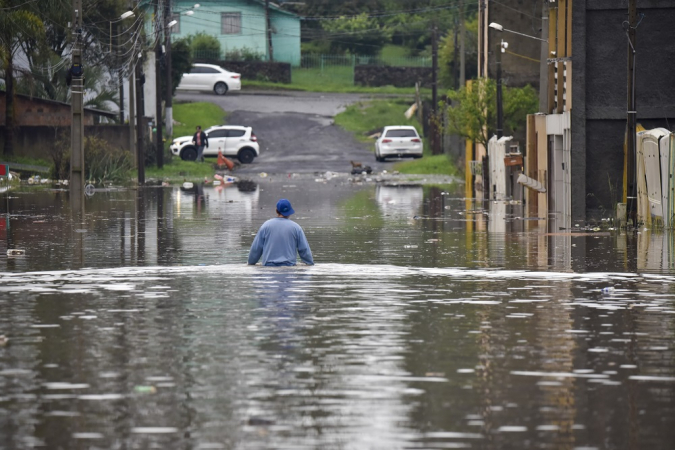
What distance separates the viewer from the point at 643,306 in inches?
603

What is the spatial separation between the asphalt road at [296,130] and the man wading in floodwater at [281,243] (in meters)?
45.0

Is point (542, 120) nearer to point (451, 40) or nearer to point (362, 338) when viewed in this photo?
point (362, 338)

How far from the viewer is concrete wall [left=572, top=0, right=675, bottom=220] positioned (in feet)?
108

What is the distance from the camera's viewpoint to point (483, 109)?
50938 millimetres

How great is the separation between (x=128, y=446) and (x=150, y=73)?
228ft

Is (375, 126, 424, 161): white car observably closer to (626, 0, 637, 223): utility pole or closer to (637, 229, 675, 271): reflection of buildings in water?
(626, 0, 637, 223): utility pole

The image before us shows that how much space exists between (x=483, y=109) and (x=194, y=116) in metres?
30.0

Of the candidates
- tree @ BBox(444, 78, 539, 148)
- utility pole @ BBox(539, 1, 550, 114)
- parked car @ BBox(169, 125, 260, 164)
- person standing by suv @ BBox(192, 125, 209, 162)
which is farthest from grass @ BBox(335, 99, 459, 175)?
utility pole @ BBox(539, 1, 550, 114)

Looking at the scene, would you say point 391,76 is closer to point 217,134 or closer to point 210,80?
point 210,80

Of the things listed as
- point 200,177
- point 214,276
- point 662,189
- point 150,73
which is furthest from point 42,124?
point 214,276

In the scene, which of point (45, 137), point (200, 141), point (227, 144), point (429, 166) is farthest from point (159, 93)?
point (429, 166)

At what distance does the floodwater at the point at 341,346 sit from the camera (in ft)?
29.0

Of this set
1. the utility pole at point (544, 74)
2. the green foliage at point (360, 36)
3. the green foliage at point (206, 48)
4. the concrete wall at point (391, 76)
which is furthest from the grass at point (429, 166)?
the green foliage at point (360, 36)

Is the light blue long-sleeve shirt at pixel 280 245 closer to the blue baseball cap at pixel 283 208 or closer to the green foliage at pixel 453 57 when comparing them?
the blue baseball cap at pixel 283 208
